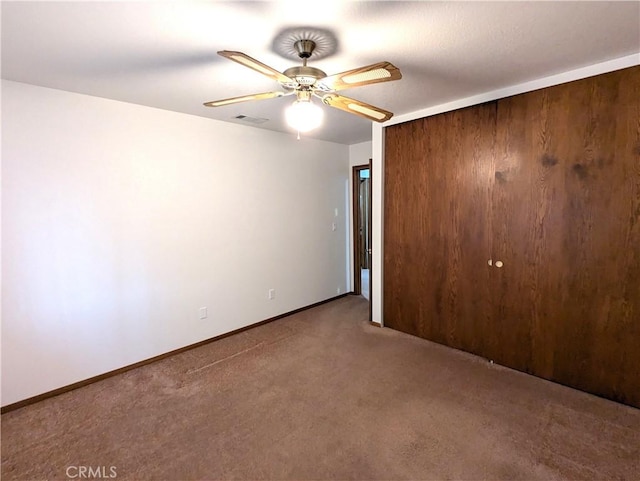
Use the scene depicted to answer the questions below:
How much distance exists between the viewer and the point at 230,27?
1723mm

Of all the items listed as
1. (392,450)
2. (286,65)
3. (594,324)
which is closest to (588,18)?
(286,65)

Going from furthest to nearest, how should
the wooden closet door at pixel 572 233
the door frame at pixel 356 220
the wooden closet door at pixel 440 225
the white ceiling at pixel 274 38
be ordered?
the door frame at pixel 356 220 → the wooden closet door at pixel 440 225 → the wooden closet door at pixel 572 233 → the white ceiling at pixel 274 38

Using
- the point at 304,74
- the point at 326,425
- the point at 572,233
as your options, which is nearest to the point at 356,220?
the point at 572,233

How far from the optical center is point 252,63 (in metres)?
1.50

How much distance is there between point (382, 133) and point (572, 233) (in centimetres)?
202

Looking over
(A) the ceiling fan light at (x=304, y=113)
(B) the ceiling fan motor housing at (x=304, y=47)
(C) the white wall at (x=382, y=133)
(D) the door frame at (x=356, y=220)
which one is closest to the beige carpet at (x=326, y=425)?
(C) the white wall at (x=382, y=133)

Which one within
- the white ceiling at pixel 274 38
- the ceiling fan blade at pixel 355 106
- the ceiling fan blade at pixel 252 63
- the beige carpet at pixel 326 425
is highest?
the white ceiling at pixel 274 38

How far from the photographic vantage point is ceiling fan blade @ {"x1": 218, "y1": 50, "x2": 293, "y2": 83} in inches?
Result: 55.4

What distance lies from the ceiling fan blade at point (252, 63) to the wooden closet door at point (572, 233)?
206cm

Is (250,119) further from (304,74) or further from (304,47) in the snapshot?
(304,74)

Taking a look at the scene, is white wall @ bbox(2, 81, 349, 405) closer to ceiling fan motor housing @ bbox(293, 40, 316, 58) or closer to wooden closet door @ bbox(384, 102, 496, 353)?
wooden closet door @ bbox(384, 102, 496, 353)

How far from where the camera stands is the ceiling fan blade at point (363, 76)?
4.91 ft

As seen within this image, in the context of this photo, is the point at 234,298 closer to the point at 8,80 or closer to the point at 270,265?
the point at 270,265

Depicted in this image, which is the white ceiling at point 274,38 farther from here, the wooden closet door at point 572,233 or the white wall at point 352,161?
the white wall at point 352,161
